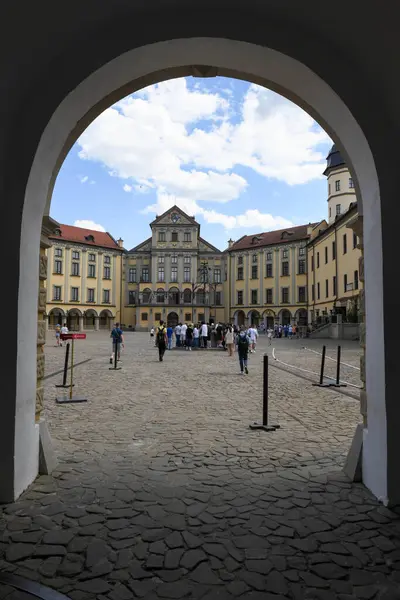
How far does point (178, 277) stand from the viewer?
68375mm

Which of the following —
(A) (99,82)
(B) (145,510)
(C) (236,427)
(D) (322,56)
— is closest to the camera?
(B) (145,510)

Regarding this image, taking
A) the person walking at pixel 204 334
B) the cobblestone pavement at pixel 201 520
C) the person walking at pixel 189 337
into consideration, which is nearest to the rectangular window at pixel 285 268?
the person walking at pixel 204 334

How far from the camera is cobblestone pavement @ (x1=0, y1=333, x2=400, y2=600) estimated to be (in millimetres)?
2488

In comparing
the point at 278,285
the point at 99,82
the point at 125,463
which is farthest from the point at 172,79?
the point at 278,285

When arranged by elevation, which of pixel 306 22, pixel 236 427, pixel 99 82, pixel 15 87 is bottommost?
pixel 236 427

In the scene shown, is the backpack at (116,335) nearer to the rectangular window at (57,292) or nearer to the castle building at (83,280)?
the castle building at (83,280)

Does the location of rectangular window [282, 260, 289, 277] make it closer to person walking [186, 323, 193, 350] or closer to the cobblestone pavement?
person walking [186, 323, 193, 350]

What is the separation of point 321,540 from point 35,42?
15.2 feet

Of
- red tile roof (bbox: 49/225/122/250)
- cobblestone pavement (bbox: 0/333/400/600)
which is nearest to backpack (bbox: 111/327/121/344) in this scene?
cobblestone pavement (bbox: 0/333/400/600)

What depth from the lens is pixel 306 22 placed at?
138 inches

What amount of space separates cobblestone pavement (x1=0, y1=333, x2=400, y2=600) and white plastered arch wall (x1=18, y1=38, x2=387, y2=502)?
0.49 m

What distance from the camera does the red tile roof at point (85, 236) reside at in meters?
62.3

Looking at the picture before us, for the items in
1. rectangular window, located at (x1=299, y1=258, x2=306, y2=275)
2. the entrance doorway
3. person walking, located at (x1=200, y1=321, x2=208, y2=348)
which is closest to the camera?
person walking, located at (x1=200, y1=321, x2=208, y2=348)

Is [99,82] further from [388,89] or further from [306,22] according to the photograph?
[388,89]
